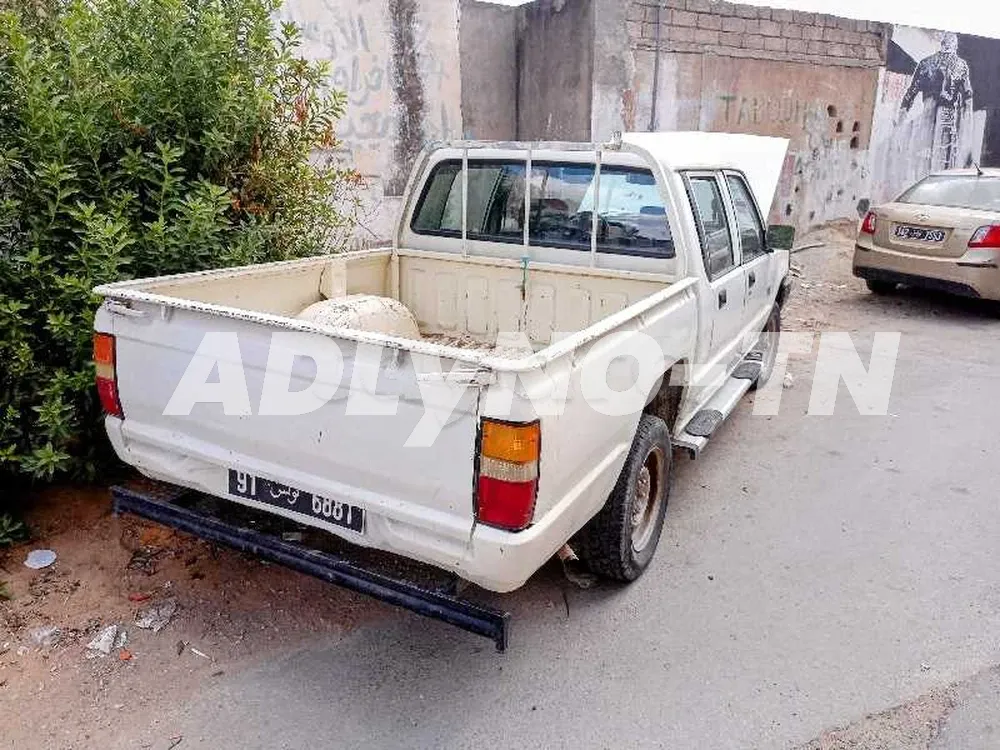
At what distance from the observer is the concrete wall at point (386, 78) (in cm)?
729

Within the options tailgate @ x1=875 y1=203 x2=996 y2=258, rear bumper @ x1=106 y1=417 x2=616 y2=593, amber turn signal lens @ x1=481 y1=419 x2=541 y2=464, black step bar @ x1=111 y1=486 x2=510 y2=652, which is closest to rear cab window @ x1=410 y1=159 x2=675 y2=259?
rear bumper @ x1=106 y1=417 x2=616 y2=593

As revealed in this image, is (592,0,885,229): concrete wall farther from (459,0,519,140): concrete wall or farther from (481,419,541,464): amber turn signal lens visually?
(481,419,541,464): amber turn signal lens

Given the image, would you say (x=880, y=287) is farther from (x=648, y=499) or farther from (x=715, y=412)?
(x=648, y=499)

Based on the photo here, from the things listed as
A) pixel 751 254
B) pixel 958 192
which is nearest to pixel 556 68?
pixel 958 192

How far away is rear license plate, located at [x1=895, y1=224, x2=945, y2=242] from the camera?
26.9 feet

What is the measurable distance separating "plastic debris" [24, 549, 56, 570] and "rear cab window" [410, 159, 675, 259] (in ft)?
8.04

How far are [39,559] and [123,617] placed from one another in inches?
24.6

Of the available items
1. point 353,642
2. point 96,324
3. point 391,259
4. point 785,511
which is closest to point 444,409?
point 353,642

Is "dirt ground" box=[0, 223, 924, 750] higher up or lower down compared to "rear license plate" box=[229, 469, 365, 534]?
lower down

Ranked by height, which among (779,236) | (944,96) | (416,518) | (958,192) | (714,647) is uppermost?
(944,96)

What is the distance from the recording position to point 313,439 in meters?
2.58

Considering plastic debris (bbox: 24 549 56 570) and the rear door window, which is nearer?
plastic debris (bbox: 24 549 56 570)

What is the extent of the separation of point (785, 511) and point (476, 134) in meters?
6.62

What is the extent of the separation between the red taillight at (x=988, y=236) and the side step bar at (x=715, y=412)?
4.28 meters
